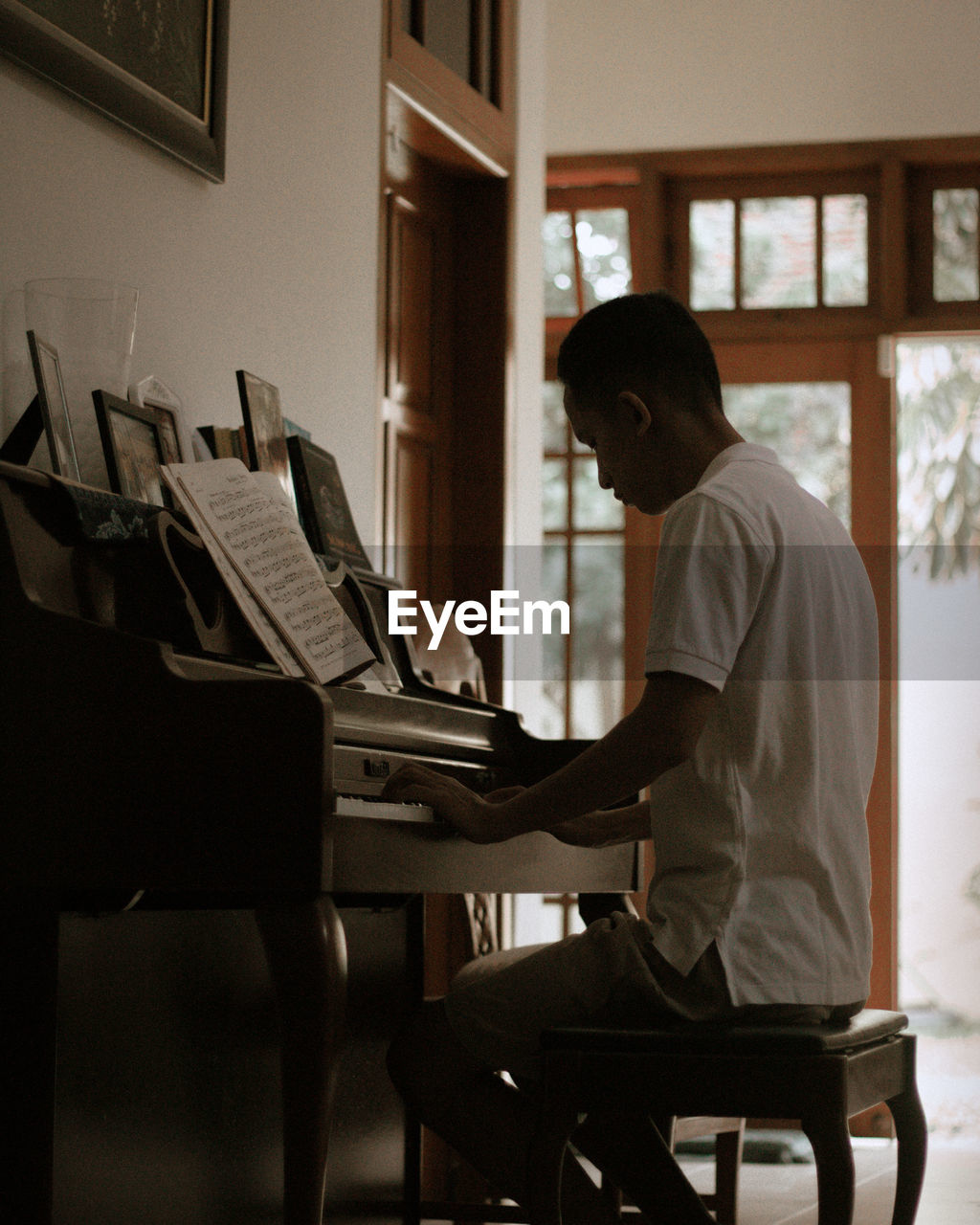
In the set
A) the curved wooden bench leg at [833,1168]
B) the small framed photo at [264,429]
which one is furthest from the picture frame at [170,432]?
the curved wooden bench leg at [833,1168]

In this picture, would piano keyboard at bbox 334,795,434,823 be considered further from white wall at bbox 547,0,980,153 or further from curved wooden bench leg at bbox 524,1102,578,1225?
white wall at bbox 547,0,980,153

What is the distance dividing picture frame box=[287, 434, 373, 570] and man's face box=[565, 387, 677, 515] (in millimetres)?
654

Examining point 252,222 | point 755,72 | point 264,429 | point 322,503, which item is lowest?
point 322,503

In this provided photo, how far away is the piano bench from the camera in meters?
1.53

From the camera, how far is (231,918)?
2.02m

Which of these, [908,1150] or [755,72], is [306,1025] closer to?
[908,1150]

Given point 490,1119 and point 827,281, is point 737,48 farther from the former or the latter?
point 490,1119

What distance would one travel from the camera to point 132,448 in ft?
6.35

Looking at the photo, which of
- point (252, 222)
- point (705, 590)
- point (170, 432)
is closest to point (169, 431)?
point (170, 432)

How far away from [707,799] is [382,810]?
34 cm

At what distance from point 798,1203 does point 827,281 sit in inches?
107

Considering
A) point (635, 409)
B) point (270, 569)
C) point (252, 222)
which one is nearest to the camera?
point (635, 409)

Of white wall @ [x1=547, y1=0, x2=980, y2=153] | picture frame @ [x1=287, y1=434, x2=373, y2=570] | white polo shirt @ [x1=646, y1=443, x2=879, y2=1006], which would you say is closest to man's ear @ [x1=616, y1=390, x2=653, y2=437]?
white polo shirt @ [x1=646, y1=443, x2=879, y2=1006]

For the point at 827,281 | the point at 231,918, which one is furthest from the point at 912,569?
the point at 231,918
